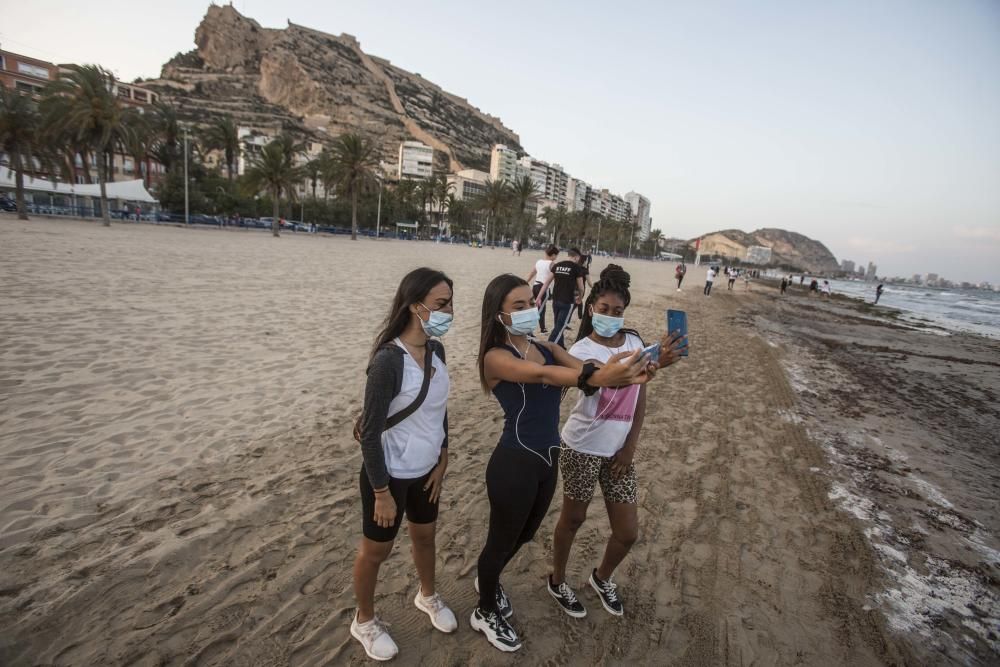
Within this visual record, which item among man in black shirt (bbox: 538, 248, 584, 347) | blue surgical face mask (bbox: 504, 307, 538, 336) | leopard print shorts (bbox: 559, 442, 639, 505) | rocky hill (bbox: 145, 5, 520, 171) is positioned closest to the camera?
blue surgical face mask (bbox: 504, 307, 538, 336)

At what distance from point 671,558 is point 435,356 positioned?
247 centimetres

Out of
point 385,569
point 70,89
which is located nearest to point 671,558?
point 385,569

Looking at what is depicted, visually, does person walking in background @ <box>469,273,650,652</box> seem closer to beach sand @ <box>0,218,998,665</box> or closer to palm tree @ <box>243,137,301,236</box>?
beach sand @ <box>0,218,998,665</box>

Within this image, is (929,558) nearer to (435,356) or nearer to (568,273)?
(435,356)

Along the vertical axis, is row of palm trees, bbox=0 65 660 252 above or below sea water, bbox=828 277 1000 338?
above

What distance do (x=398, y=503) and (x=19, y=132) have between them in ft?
126

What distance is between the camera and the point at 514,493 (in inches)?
78.0

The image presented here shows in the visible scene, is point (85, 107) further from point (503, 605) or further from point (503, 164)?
point (503, 164)

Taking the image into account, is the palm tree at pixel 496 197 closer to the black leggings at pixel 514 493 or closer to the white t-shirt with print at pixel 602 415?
the white t-shirt with print at pixel 602 415

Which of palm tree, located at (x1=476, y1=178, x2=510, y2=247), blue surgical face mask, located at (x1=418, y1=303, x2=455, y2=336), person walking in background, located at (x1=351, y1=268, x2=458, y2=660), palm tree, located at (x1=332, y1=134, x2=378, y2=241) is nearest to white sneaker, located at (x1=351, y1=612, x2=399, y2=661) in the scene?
person walking in background, located at (x1=351, y1=268, x2=458, y2=660)

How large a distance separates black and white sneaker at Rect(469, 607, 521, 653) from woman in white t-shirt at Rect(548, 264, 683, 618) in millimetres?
566

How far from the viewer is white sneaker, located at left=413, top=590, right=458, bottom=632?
2434 millimetres

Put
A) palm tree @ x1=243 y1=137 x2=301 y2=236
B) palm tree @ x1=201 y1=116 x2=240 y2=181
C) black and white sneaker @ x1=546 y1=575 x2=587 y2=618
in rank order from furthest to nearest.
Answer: palm tree @ x1=201 y1=116 x2=240 y2=181, palm tree @ x1=243 y1=137 x2=301 y2=236, black and white sneaker @ x1=546 y1=575 x2=587 y2=618

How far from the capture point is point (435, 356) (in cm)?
212
